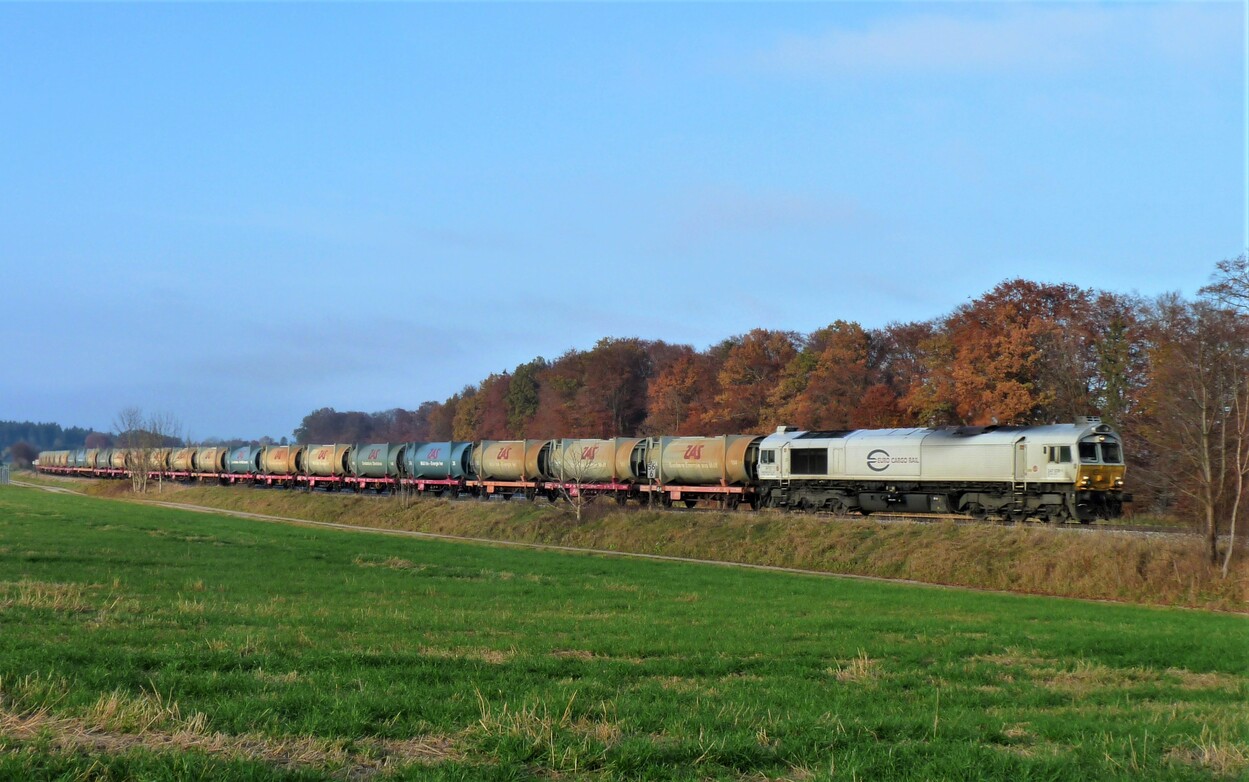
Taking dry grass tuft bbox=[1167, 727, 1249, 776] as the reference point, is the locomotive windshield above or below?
above

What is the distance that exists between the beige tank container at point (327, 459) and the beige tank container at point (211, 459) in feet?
50.9

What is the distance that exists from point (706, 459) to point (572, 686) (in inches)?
1564

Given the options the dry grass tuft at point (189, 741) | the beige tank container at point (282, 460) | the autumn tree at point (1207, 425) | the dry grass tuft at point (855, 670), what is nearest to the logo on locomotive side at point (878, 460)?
the autumn tree at point (1207, 425)

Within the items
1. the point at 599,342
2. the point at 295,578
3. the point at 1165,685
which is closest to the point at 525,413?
the point at 599,342

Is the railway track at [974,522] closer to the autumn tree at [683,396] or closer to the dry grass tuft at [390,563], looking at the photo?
the dry grass tuft at [390,563]

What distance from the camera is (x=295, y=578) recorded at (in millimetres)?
23125

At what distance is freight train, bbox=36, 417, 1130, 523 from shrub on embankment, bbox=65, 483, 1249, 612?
3001mm

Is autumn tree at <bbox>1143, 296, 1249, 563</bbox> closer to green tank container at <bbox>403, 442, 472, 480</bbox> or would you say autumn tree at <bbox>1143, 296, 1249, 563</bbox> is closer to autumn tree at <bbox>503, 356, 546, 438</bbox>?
green tank container at <bbox>403, 442, 472, 480</bbox>

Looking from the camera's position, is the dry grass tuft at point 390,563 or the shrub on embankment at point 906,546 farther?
the shrub on embankment at point 906,546

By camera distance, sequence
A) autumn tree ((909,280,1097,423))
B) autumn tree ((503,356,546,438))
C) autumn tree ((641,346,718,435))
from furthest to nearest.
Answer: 1. autumn tree ((503,356,546,438))
2. autumn tree ((641,346,718,435))
3. autumn tree ((909,280,1097,423))

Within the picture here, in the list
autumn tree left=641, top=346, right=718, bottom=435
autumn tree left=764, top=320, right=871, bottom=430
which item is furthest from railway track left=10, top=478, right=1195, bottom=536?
autumn tree left=641, top=346, right=718, bottom=435

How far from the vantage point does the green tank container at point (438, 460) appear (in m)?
65.5

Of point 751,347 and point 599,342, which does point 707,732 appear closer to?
point 751,347

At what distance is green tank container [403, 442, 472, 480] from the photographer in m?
65.5
